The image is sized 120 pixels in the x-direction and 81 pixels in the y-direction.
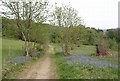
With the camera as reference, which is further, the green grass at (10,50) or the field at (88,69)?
the green grass at (10,50)

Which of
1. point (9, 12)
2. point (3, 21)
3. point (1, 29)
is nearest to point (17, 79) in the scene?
point (9, 12)

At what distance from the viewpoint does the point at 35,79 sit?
17.1 meters

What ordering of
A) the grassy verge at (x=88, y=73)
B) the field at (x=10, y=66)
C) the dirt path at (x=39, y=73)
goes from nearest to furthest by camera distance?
the grassy verge at (x=88, y=73) → the dirt path at (x=39, y=73) → the field at (x=10, y=66)

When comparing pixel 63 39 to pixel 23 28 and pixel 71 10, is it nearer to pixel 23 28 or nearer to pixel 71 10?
pixel 71 10

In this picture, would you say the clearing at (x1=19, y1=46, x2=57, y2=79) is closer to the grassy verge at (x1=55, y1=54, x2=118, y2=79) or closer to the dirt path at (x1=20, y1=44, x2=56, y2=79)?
the dirt path at (x1=20, y1=44, x2=56, y2=79)

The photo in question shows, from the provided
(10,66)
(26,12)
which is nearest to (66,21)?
(26,12)

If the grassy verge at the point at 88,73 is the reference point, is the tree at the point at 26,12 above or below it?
above

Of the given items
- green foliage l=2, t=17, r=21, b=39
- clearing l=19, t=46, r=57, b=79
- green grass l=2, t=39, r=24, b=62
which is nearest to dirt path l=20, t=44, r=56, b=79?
clearing l=19, t=46, r=57, b=79

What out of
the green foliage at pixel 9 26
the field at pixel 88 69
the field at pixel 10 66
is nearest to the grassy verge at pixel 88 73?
the field at pixel 88 69

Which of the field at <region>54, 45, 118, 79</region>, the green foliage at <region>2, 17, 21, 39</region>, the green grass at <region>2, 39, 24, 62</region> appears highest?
the green foliage at <region>2, 17, 21, 39</region>

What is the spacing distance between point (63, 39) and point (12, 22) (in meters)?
10.6

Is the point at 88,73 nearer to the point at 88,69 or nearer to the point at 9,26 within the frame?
the point at 88,69

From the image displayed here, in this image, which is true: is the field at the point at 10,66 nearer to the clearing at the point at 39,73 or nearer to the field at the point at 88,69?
the clearing at the point at 39,73

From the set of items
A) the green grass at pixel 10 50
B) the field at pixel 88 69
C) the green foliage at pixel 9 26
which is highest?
the green foliage at pixel 9 26
